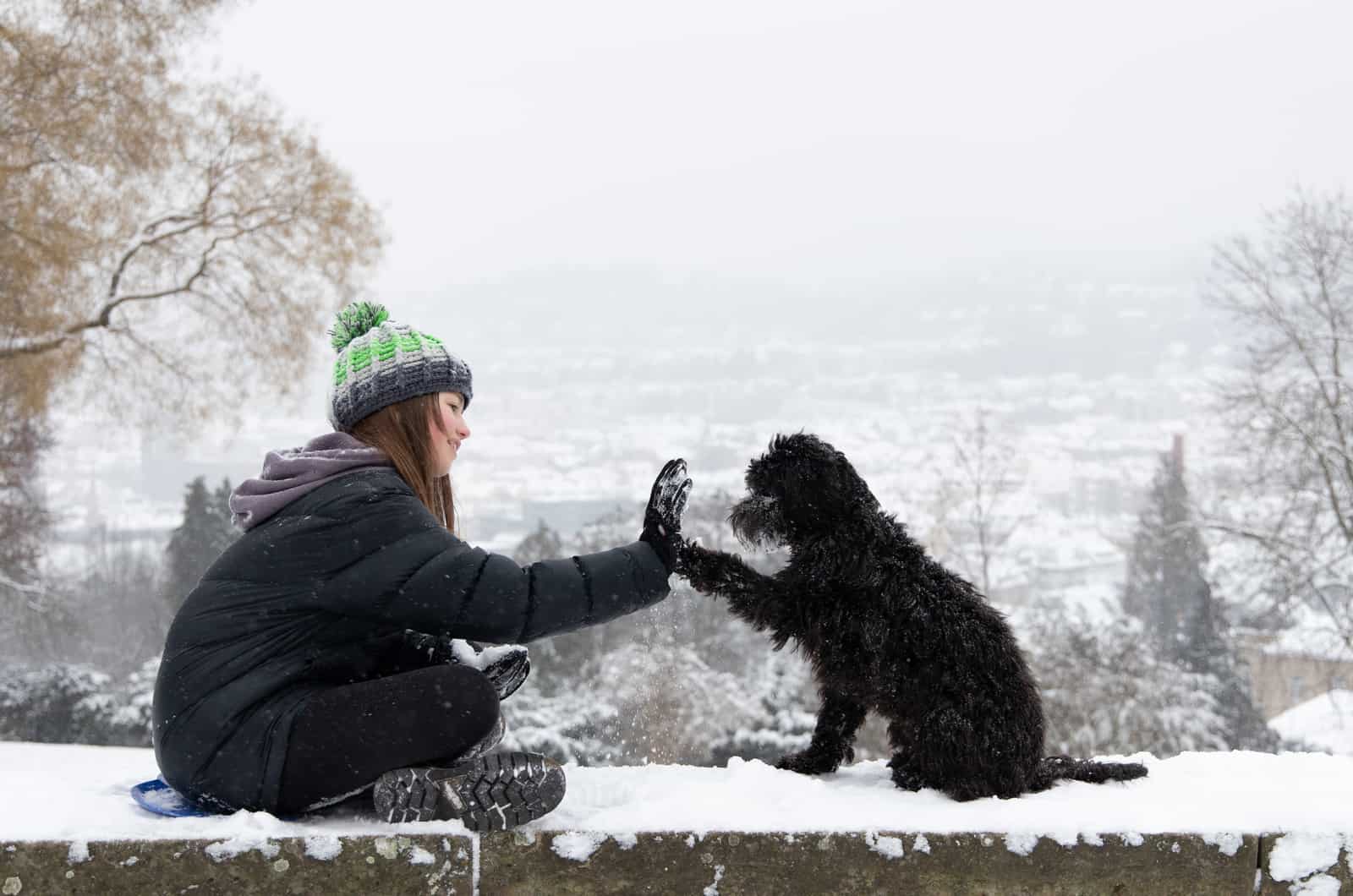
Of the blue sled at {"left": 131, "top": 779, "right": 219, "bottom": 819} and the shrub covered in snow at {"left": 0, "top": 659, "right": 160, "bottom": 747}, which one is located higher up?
the blue sled at {"left": 131, "top": 779, "right": 219, "bottom": 819}

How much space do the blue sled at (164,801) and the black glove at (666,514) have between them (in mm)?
1372

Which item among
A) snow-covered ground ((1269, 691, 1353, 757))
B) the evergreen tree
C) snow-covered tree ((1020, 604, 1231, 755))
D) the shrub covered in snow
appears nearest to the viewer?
the shrub covered in snow

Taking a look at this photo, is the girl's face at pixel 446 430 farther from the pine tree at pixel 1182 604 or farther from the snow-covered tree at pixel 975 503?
the snow-covered tree at pixel 975 503

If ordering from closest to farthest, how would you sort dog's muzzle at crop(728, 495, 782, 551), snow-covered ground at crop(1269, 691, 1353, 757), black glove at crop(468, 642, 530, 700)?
1. black glove at crop(468, 642, 530, 700)
2. dog's muzzle at crop(728, 495, 782, 551)
3. snow-covered ground at crop(1269, 691, 1353, 757)

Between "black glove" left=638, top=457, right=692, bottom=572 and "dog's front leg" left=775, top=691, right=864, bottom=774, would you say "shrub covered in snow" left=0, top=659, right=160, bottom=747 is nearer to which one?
"dog's front leg" left=775, top=691, right=864, bottom=774

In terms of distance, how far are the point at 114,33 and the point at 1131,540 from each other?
44460 millimetres

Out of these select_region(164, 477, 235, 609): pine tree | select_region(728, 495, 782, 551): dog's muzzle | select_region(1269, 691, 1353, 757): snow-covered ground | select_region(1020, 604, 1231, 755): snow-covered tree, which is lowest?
select_region(1269, 691, 1353, 757): snow-covered ground

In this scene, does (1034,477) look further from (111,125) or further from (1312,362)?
(111,125)

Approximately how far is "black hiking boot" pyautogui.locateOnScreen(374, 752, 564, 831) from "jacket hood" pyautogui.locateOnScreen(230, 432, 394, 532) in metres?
0.78

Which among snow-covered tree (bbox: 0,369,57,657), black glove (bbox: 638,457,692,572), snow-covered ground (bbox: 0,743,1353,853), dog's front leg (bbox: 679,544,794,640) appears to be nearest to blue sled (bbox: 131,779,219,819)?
snow-covered ground (bbox: 0,743,1353,853)

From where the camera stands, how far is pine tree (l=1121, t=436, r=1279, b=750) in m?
28.7

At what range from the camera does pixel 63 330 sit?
1733cm

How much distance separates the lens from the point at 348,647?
3.00 m

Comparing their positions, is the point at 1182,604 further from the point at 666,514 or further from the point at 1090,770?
the point at 666,514
